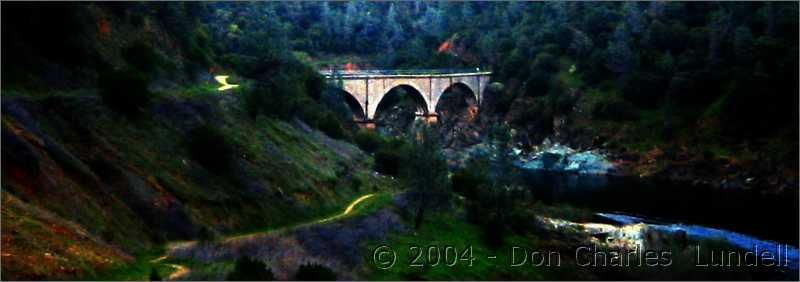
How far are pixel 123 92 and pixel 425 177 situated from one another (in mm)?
16127

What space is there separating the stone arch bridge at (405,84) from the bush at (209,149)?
72.1 metres

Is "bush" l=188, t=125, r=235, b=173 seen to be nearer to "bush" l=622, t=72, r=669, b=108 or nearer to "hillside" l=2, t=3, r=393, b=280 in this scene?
"hillside" l=2, t=3, r=393, b=280

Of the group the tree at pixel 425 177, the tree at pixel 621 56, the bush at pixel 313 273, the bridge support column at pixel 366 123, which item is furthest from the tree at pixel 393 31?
the bush at pixel 313 273

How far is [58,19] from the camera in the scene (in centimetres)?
4703

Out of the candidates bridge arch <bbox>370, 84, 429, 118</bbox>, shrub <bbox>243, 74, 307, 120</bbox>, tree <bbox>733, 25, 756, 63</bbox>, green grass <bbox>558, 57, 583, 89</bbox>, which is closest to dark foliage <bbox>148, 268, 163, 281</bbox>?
shrub <bbox>243, 74, 307, 120</bbox>

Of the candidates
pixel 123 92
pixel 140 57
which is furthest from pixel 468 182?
pixel 123 92

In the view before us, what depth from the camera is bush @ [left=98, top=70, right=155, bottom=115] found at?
43.3 metres

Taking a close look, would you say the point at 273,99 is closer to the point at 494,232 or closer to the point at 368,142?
the point at 368,142

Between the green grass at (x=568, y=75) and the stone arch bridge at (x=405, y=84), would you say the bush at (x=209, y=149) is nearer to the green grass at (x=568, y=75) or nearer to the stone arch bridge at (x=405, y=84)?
the stone arch bridge at (x=405, y=84)

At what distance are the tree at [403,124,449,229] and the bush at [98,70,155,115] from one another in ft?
46.8

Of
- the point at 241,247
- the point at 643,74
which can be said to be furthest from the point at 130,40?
the point at 643,74

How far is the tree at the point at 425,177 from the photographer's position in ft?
165

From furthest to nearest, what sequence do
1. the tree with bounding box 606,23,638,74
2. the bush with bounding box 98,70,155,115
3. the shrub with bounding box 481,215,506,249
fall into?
the tree with bounding box 606,23,638,74 → the shrub with bounding box 481,215,506,249 → the bush with bounding box 98,70,155,115

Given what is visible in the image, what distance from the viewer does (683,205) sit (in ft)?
250
